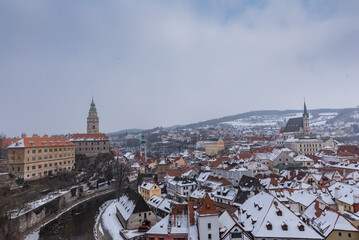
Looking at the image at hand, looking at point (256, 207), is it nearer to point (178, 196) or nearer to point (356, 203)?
point (356, 203)

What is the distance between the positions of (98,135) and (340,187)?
213 feet

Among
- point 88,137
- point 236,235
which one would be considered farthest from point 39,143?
point 236,235

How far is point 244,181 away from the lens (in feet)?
142

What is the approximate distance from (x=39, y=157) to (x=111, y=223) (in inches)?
1074

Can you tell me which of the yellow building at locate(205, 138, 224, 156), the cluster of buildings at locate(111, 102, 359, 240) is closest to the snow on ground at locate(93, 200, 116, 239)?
the cluster of buildings at locate(111, 102, 359, 240)

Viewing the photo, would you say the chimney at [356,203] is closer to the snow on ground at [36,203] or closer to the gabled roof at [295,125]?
the snow on ground at [36,203]

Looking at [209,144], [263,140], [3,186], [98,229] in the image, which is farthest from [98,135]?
[263,140]

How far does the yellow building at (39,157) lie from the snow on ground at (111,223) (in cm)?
1915

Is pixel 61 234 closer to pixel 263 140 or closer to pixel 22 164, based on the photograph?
pixel 22 164

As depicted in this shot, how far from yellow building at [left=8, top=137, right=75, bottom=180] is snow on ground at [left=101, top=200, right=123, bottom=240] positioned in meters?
19.2

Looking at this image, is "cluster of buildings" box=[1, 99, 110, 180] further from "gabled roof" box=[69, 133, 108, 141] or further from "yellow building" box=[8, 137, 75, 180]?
"gabled roof" box=[69, 133, 108, 141]

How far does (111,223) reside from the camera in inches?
1420

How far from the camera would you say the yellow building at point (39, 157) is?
49844mm

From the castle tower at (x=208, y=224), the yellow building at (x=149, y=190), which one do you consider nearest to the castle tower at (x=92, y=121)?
the yellow building at (x=149, y=190)
